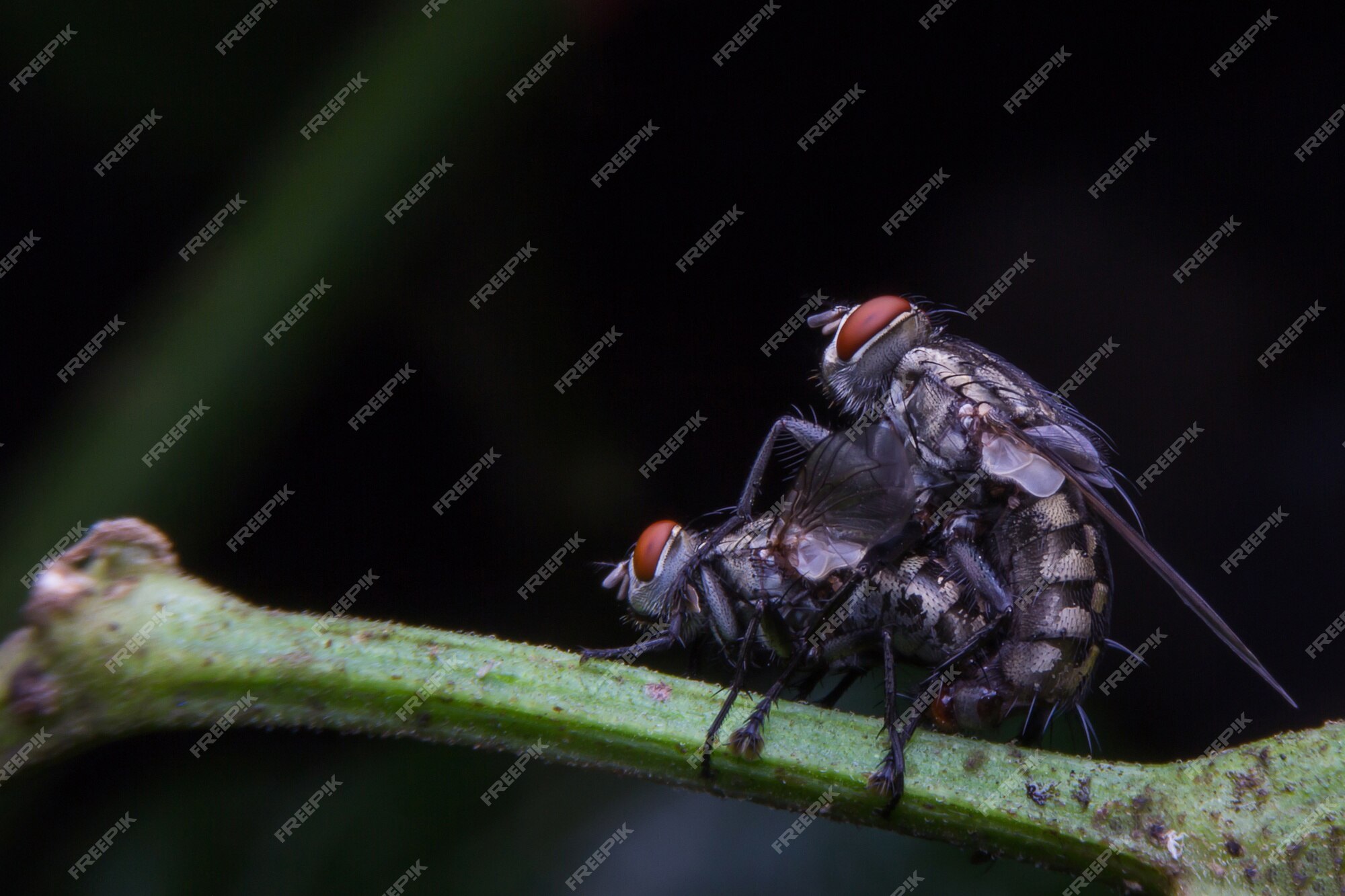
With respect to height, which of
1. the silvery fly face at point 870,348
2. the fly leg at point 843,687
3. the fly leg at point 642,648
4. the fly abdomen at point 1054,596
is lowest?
the fly abdomen at point 1054,596

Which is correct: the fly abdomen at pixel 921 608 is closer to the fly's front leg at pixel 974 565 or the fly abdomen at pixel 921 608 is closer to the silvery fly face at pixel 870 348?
the fly's front leg at pixel 974 565

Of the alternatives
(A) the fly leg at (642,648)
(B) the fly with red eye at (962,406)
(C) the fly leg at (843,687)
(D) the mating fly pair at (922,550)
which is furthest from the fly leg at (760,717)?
(B) the fly with red eye at (962,406)

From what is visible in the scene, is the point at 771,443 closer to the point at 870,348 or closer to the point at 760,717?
the point at 870,348

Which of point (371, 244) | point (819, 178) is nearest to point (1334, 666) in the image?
point (819, 178)

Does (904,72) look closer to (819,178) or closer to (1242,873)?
(819,178)

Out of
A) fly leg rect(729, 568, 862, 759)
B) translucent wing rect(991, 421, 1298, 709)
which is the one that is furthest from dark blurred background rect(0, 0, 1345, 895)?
translucent wing rect(991, 421, 1298, 709)

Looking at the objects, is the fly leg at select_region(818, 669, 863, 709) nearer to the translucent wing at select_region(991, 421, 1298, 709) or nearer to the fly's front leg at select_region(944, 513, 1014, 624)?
the fly's front leg at select_region(944, 513, 1014, 624)
